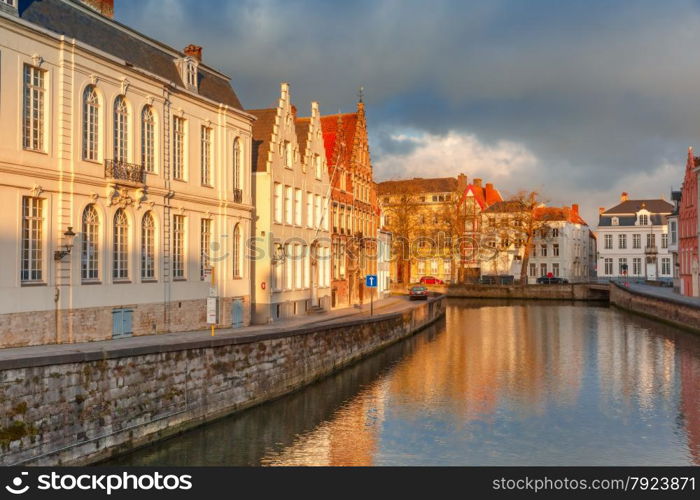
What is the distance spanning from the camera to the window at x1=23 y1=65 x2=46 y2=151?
2100 cm

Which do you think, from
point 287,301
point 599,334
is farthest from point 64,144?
point 599,334

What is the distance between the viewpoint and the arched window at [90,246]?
909 inches

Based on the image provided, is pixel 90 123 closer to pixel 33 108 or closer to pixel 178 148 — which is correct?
pixel 33 108

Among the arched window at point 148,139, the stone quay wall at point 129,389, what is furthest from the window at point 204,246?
the stone quay wall at point 129,389

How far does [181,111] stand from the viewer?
1128 inches

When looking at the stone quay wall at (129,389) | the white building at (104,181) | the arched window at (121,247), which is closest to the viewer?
the stone quay wall at (129,389)

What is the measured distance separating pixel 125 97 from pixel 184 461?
13481 mm

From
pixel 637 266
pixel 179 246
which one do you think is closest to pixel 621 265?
pixel 637 266

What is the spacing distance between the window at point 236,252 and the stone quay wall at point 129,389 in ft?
20.3

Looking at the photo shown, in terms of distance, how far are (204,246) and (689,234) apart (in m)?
46.5

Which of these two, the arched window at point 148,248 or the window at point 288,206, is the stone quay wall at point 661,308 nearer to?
the window at point 288,206

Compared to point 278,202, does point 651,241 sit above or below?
above

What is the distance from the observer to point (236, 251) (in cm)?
3294

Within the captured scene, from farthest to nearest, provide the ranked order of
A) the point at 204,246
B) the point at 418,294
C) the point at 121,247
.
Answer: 1. the point at 418,294
2. the point at 204,246
3. the point at 121,247
